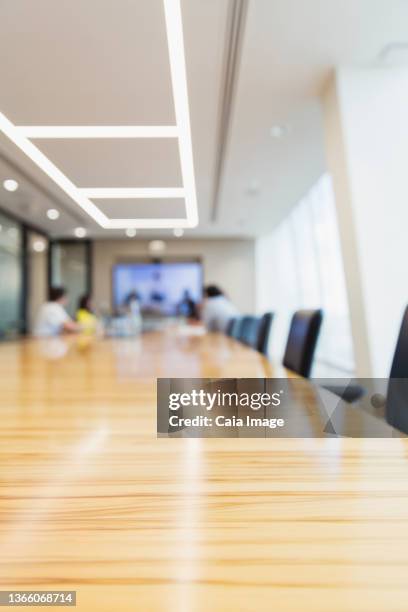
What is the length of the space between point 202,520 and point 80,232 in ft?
1.07

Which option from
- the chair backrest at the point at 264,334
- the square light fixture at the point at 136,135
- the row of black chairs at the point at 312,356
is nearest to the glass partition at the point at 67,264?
the square light fixture at the point at 136,135

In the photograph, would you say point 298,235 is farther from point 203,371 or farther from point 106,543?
point 106,543

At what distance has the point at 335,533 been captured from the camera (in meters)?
0.23

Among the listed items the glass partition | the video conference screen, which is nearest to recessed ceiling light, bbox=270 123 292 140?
the glass partition

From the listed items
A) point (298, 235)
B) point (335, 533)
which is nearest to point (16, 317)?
point (298, 235)

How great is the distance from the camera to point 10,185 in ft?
1.25

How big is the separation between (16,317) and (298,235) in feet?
14.9

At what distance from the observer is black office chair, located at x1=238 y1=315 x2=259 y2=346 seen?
2.70 metres

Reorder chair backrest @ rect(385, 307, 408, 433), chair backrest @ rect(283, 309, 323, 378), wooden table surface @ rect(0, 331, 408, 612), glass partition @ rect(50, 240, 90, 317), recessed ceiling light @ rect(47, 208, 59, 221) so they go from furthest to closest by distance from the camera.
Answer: chair backrest @ rect(283, 309, 323, 378) → glass partition @ rect(50, 240, 90, 317) → recessed ceiling light @ rect(47, 208, 59, 221) → chair backrest @ rect(385, 307, 408, 433) → wooden table surface @ rect(0, 331, 408, 612)

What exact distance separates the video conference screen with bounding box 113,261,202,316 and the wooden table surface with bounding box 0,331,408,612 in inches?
6.5

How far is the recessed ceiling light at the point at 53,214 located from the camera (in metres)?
0.43

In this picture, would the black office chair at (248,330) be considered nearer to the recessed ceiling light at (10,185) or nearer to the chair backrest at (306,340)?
the chair backrest at (306,340)

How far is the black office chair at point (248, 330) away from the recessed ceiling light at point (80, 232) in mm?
2229

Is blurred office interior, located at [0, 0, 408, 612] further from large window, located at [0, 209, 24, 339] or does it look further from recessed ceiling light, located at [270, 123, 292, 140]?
large window, located at [0, 209, 24, 339]
